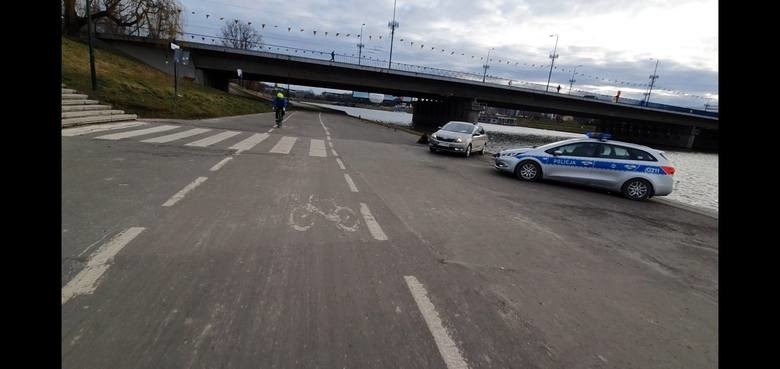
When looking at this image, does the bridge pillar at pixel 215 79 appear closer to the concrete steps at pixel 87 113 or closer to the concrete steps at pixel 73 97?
the concrete steps at pixel 73 97

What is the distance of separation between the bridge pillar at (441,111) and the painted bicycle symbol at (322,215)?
1804 inches

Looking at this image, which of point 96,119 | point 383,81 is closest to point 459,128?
point 96,119

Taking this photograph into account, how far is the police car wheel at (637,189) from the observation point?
37.5 ft

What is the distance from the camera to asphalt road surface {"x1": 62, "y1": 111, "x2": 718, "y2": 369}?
304 centimetres

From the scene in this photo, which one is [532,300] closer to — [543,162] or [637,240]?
[637,240]

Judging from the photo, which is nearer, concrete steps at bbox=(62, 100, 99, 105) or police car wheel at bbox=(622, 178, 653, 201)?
police car wheel at bbox=(622, 178, 653, 201)

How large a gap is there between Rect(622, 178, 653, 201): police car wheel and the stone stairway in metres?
18.4

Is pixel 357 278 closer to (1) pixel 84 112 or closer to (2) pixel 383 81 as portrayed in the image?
(1) pixel 84 112

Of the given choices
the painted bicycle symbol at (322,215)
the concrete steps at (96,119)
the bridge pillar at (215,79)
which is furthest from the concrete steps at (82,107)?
the bridge pillar at (215,79)

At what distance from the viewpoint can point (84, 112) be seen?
14492mm

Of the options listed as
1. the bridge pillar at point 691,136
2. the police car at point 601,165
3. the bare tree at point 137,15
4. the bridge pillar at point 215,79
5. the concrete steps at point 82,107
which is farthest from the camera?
the bridge pillar at point 691,136

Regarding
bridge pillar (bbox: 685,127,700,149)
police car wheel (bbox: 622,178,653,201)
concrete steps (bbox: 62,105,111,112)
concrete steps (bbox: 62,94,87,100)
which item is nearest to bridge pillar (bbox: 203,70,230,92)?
concrete steps (bbox: 62,94,87,100)

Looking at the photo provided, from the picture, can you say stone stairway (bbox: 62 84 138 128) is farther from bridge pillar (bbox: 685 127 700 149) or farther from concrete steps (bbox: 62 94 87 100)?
bridge pillar (bbox: 685 127 700 149)

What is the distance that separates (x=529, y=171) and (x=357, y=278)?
393 inches
